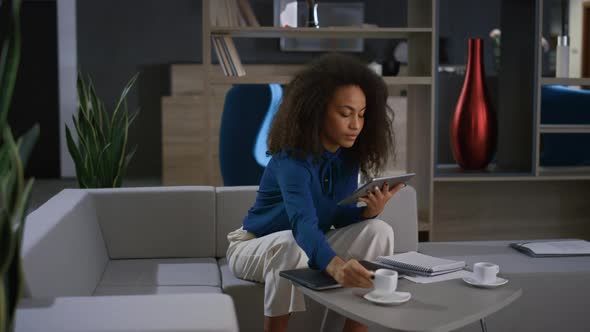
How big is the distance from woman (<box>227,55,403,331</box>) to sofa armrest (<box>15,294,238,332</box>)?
65 cm

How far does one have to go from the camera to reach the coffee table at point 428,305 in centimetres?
168

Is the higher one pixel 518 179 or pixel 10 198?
pixel 10 198

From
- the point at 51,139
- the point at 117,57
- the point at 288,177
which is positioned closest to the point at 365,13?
the point at 117,57

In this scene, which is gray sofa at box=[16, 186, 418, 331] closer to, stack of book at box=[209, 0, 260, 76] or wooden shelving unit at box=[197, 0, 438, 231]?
wooden shelving unit at box=[197, 0, 438, 231]

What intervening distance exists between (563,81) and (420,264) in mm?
2533

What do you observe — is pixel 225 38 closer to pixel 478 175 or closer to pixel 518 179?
Answer: pixel 478 175

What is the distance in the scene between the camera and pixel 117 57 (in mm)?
8227

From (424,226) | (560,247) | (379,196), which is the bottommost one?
(424,226)

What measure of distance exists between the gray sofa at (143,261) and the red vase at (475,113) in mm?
1204

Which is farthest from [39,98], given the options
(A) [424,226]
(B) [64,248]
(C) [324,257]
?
(C) [324,257]

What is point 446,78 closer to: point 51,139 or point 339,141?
point 51,139

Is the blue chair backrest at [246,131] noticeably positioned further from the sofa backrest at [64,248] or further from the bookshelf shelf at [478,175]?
the sofa backrest at [64,248]

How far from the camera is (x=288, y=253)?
226cm

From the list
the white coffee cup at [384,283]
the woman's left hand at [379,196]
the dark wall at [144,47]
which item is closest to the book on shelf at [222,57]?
the woman's left hand at [379,196]
